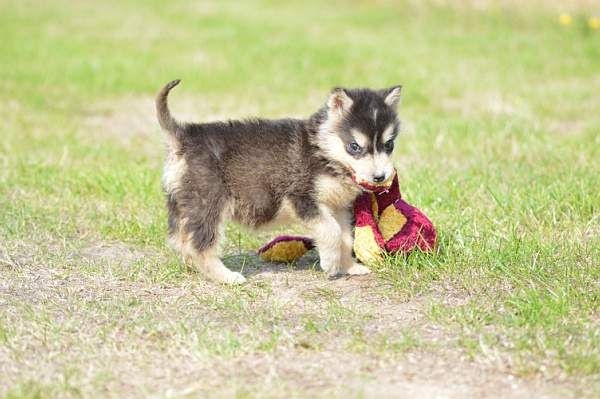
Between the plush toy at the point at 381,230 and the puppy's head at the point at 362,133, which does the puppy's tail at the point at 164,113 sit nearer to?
the puppy's head at the point at 362,133

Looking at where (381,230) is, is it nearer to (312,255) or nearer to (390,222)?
(390,222)

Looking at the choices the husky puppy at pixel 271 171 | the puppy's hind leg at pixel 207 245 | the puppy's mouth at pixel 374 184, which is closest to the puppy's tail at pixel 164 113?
the husky puppy at pixel 271 171

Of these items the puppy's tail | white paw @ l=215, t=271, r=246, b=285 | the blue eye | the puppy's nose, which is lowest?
white paw @ l=215, t=271, r=246, b=285

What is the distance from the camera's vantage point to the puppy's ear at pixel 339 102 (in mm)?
6184

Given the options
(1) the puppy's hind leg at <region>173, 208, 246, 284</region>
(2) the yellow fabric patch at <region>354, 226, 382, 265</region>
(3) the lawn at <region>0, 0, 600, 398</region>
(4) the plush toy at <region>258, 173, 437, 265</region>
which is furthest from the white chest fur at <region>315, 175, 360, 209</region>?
(1) the puppy's hind leg at <region>173, 208, 246, 284</region>

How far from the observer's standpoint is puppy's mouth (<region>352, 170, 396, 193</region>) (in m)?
6.06

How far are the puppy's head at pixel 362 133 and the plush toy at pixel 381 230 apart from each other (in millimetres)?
117

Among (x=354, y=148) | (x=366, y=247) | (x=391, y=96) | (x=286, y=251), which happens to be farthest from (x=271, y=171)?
(x=391, y=96)

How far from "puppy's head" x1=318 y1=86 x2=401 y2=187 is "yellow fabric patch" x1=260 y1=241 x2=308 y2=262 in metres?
0.74

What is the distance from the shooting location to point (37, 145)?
10.0 m

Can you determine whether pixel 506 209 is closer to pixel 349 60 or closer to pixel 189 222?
pixel 189 222

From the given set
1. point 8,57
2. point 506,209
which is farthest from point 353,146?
point 8,57

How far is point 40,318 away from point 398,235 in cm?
237

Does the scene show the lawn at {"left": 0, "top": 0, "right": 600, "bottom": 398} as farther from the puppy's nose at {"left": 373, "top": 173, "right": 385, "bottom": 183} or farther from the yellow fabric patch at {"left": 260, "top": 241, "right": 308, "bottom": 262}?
the puppy's nose at {"left": 373, "top": 173, "right": 385, "bottom": 183}
